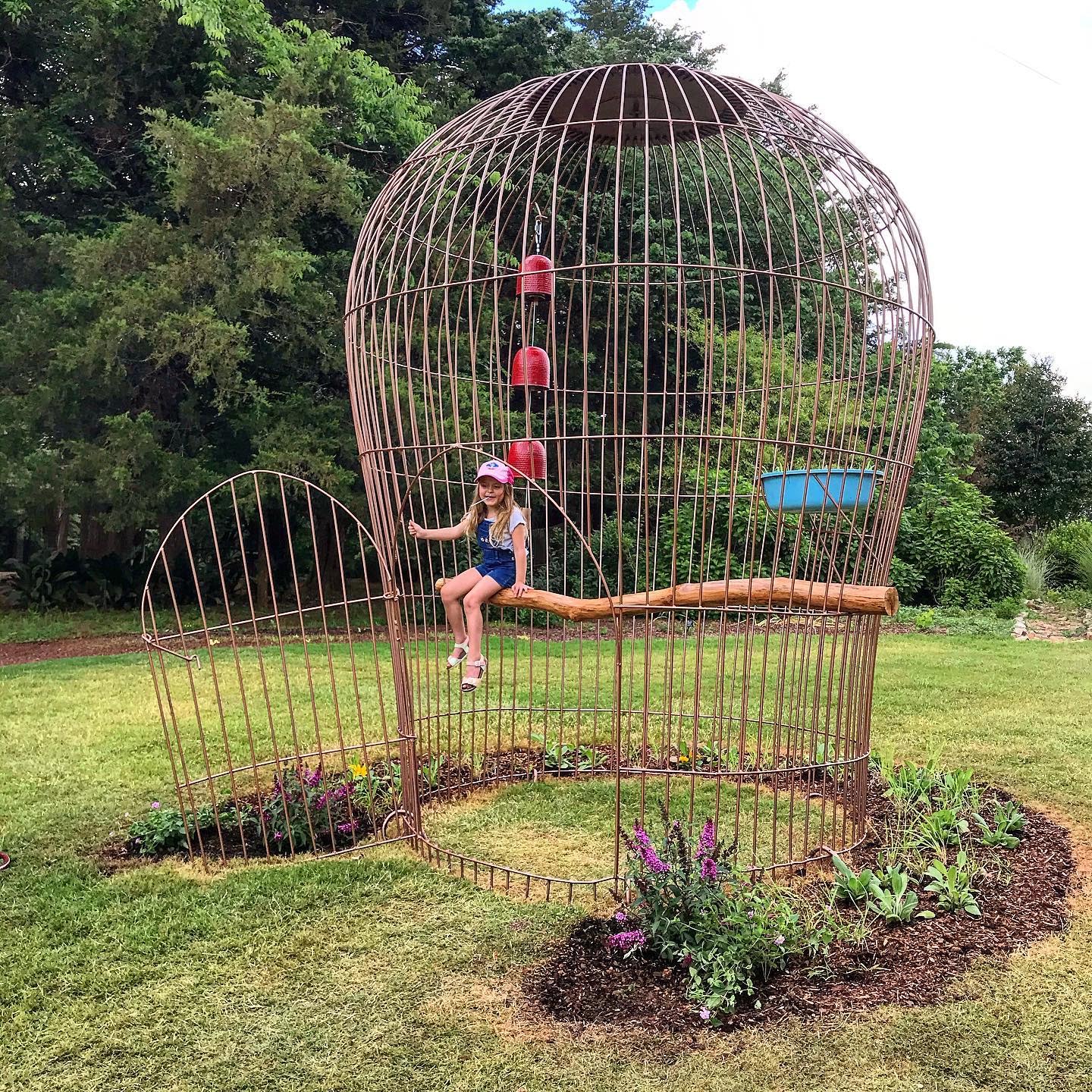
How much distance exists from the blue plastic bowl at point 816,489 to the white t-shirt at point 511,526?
1.11 metres

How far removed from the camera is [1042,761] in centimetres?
561

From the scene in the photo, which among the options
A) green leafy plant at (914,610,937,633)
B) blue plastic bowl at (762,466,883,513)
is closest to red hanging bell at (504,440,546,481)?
blue plastic bowl at (762,466,883,513)

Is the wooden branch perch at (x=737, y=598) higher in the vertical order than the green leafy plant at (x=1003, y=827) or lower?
higher

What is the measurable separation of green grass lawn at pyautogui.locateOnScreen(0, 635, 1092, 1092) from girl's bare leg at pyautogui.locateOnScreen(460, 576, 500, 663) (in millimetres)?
996

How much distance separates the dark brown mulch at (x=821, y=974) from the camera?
305 centimetres

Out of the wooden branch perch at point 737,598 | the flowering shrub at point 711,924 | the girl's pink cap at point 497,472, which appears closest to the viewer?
the flowering shrub at point 711,924

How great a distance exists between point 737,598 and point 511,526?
1076 mm

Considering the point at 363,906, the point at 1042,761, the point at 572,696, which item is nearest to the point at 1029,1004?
the point at 363,906

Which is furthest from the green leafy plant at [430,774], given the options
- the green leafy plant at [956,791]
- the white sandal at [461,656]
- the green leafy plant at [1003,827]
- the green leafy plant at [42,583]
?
the green leafy plant at [42,583]

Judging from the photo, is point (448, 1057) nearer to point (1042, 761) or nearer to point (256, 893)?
point (256, 893)

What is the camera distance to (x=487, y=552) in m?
4.39

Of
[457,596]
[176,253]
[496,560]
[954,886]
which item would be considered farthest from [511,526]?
[176,253]

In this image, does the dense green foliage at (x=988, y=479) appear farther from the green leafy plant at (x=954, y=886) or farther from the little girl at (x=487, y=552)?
the little girl at (x=487, y=552)

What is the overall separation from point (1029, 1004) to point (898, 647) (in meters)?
6.94
